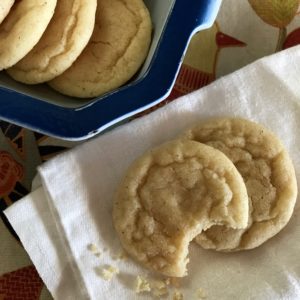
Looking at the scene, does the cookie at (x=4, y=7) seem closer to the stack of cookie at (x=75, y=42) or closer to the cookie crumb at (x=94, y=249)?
the stack of cookie at (x=75, y=42)

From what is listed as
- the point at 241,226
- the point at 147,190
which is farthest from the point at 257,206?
the point at 147,190

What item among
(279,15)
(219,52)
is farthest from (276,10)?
(219,52)

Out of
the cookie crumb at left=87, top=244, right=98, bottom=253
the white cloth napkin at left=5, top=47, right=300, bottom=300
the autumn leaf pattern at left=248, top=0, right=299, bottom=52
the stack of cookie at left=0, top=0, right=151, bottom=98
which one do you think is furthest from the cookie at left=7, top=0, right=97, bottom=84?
the autumn leaf pattern at left=248, top=0, right=299, bottom=52

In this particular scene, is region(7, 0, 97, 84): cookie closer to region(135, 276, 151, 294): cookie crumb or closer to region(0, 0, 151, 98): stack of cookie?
region(0, 0, 151, 98): stack of cookie

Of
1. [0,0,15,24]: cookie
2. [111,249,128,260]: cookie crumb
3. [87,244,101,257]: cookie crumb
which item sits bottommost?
[111,249,128,260]: cookie crumb

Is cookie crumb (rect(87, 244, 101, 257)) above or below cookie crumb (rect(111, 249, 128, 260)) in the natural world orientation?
above

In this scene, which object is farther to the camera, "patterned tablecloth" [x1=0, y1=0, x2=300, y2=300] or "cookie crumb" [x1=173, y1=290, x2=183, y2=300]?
"patterned tablecloth" [x1=0, y1=0, x2=300, y2=300]

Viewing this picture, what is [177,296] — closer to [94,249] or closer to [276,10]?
[94,249]

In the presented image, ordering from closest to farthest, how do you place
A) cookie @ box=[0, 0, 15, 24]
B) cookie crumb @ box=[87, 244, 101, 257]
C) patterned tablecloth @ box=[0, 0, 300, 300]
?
1. cookie @ box=[0, 0, 15, 24]
2. cookie crumb @ box=[87, 244, 101, 257]
3. patterned tablecloth @ box=[0, 0, 300, 300]
